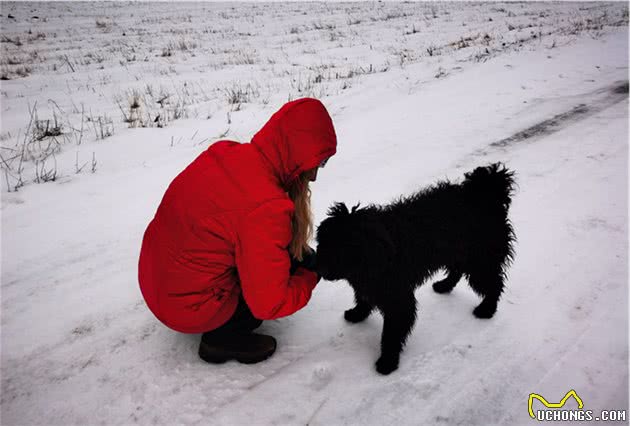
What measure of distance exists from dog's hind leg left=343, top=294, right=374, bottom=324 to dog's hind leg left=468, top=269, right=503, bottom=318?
783mm

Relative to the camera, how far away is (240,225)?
5.54 ft

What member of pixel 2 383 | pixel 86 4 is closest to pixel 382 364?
pixel 2 383

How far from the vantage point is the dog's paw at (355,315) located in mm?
2553

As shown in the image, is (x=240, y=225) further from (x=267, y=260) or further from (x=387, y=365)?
(x=387, y=365)

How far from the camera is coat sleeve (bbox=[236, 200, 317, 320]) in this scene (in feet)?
5.48

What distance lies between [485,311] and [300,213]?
1620 mm

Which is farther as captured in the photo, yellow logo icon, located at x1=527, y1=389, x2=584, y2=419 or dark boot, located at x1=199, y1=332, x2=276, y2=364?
dark boot, located at x1=199, y1=332, x2=276, y2=364

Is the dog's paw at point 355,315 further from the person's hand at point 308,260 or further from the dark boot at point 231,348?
the dark boot at point 231,348

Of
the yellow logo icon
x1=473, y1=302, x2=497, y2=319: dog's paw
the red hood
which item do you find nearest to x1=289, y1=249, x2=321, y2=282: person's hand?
the red hood

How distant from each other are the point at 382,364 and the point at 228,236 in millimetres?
1280

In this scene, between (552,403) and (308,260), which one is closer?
(552,403)

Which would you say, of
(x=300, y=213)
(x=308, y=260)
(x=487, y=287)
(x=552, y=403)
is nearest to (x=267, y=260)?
(x=300, y=213)

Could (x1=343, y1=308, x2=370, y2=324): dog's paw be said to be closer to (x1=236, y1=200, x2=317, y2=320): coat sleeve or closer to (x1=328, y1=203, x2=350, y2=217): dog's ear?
(x1=236, y1=200, x2=317, y2=320): coat sleeve

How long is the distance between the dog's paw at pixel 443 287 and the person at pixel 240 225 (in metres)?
1.28
